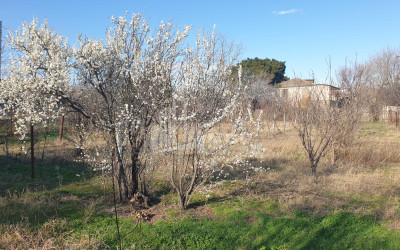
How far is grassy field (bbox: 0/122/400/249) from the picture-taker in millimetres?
4164

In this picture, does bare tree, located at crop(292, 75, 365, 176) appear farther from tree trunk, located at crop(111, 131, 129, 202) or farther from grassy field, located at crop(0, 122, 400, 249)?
tree trunk, located at crop(111, 131, 129, 202)

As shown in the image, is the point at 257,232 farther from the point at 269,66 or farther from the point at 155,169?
the point at 269,66

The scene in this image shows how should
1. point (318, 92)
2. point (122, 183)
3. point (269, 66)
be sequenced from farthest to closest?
point (269, 66) < point (318, 92) < point (122, 183)

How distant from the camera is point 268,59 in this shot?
3762 centimetres

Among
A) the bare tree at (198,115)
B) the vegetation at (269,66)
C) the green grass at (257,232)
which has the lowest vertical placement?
the green grass at (257,232)

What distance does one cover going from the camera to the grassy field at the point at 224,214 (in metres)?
4.16

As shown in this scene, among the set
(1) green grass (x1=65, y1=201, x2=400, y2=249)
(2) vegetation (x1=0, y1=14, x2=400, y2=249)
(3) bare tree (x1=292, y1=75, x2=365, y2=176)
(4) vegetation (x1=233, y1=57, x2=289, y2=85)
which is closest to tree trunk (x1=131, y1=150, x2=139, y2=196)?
(2) vegetation (x1=0, y1=14, x2=400, y2=249)

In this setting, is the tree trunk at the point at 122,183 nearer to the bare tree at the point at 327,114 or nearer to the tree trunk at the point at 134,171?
the tree trunk at the point at 134,171

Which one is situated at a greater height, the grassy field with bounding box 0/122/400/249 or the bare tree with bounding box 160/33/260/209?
the bare tree with bounding box 160/33/260/209

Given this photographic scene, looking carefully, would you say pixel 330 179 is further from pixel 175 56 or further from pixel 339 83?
pixel 175 56

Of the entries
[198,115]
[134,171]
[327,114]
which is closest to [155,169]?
[134,171]

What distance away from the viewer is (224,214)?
16.8 feet

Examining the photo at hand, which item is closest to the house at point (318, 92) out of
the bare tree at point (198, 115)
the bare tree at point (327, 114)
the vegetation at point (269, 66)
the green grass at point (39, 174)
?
the bare tree at point (327, 114)

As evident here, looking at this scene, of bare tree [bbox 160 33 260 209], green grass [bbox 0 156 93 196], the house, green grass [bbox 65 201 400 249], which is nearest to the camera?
green grass [bbox 65 201 400 249]
